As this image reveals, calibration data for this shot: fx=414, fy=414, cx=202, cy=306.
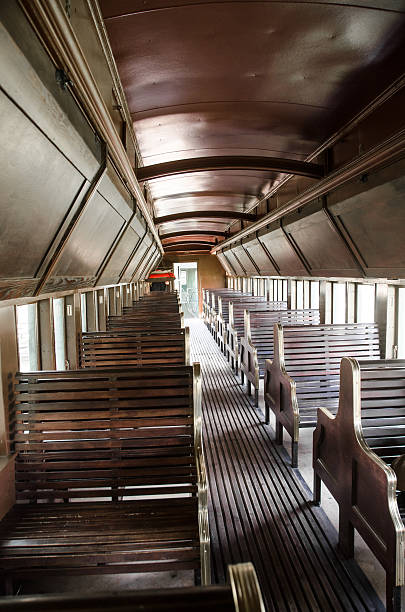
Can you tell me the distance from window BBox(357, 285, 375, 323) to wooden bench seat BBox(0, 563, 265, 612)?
19.1 ft

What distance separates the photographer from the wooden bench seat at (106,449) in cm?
261

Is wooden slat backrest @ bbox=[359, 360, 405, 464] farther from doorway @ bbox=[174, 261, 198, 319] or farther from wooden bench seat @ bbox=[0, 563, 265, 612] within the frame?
doorway @ bbox=[174, 261, 198, 319]

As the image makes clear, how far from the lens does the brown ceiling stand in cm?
213

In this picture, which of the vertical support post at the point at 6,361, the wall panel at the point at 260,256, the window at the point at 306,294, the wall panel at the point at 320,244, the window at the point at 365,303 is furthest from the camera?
the wall panel at the point at 260,256

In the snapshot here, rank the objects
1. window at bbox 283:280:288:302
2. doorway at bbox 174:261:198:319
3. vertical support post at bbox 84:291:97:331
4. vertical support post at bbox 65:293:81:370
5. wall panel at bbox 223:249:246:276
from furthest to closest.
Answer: doorway at bbox 174:261:198:319 → wall panel at bbox 223:249:246:276 → window at bbox 283:280:288:302 → vertical support post at bbox 84:291:97:331 → vertical support post at bbox 65:293:81:370

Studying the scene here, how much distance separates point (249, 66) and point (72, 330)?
3663mm

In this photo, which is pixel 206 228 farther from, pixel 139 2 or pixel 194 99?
pixel 139 2

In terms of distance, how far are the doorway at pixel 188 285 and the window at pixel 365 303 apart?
15211mm

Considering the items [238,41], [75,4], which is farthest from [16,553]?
[238,41]

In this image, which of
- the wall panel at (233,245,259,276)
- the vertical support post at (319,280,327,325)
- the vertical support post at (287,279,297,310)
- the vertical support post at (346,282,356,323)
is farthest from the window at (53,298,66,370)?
the wall panel at (233,245,259,276)

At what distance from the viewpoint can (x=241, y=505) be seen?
3.77m

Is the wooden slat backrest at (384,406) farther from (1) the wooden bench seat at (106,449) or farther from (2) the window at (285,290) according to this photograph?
→ (2) the window at (285,290)

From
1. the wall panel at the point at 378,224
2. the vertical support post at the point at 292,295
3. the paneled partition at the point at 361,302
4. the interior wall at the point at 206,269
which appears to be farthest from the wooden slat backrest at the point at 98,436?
the interior wall at the point at 206,269

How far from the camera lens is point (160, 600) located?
71 cm
